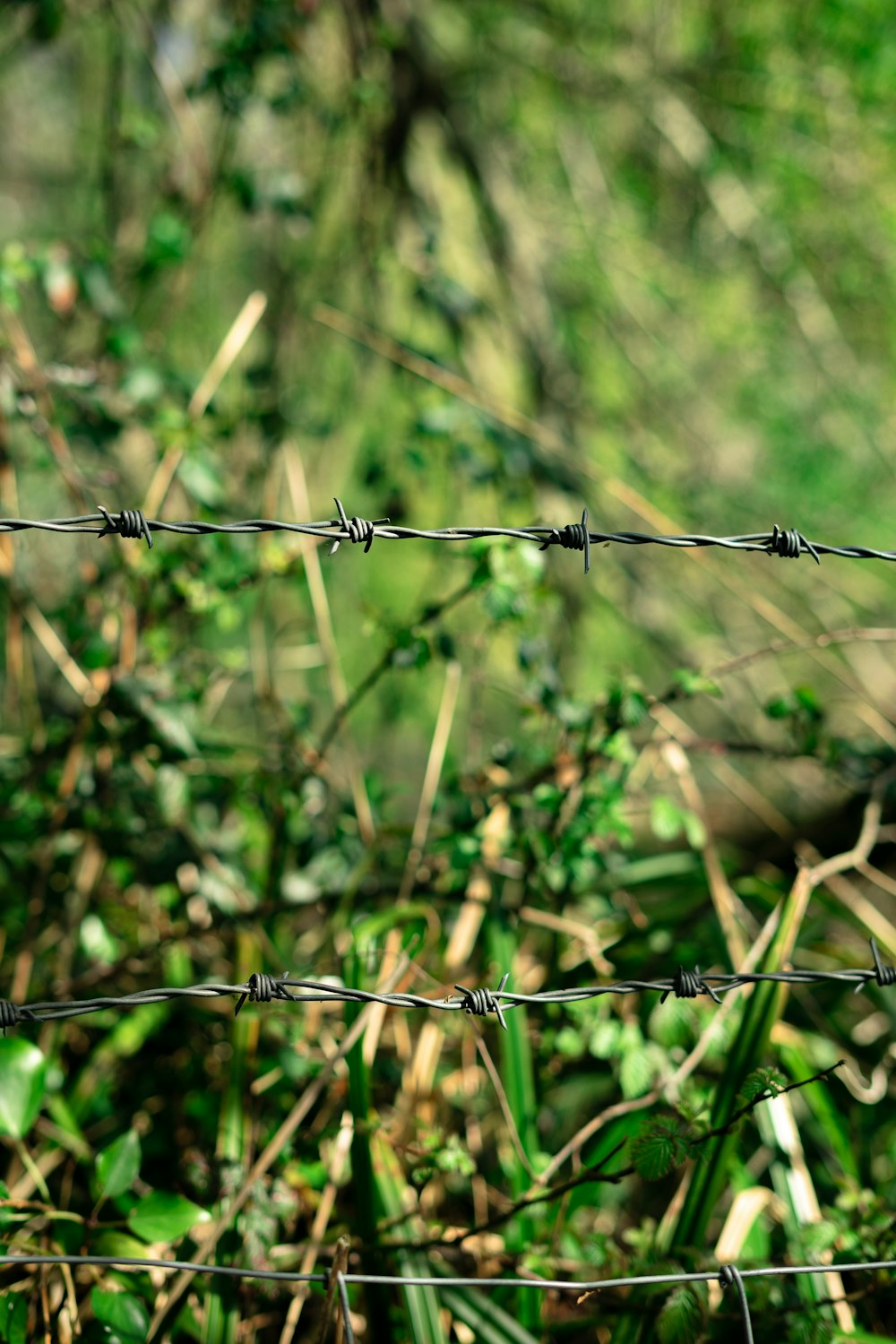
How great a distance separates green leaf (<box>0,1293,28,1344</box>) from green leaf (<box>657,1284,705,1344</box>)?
79 centimetres

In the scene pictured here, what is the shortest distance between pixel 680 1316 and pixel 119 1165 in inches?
30.2

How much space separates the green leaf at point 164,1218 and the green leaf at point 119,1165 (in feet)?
0.16

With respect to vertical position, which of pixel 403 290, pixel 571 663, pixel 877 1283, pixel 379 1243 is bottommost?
pixel 877 1283

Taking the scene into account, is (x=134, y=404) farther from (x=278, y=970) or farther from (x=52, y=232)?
(x=52, y=232)

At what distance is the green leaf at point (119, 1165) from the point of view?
57.0 inches

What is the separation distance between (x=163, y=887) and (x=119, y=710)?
42 cm

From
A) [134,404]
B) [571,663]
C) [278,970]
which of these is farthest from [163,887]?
[571,663]

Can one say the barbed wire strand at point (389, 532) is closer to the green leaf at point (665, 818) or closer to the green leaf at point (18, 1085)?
the green leaf at point (665, 818)

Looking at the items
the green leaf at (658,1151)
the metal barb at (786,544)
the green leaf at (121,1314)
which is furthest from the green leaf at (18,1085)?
the metal barb at (786,544)

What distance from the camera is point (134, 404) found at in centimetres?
225

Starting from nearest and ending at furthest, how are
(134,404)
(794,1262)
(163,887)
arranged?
(794,1262)
(163,887)
(134,404)

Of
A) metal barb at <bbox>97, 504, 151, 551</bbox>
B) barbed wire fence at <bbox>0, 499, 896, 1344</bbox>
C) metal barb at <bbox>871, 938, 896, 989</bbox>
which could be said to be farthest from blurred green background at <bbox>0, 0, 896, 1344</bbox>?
metal barb at <bbox>97, 504, 151, 551</bbox>

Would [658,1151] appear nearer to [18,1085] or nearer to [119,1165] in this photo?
[119,1165]

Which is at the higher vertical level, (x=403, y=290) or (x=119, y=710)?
(x=403, y=290)
